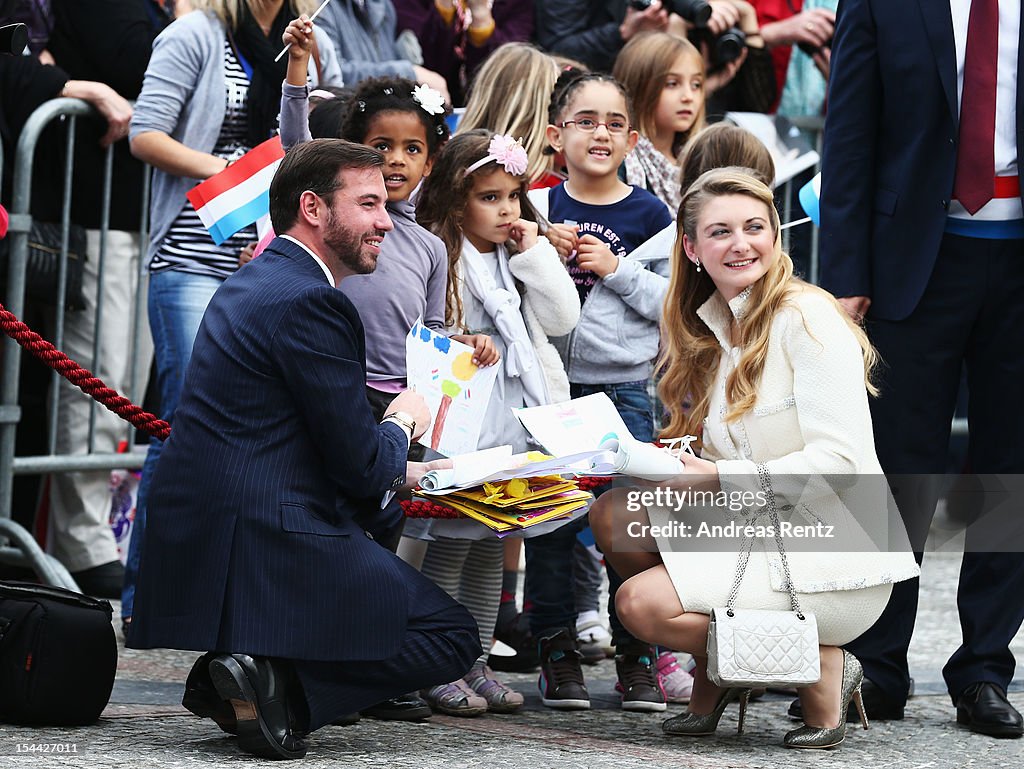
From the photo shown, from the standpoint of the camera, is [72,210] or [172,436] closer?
[172,436]

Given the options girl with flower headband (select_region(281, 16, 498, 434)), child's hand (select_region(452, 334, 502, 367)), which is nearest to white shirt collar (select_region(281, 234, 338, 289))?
girl with flower headband (select_region(281, 16, 498, 434))

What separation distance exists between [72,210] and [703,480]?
9.44 feet

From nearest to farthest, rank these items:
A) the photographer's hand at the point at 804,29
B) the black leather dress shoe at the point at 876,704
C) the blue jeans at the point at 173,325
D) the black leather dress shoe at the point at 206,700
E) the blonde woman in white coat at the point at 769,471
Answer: the black leather dress shoe at the point at 206,700
the blonde woman in white coat at the point at 769,471
the black leather dress shoe at the point at 876,704
the blue jeans at the point at 173,325
the photographer's hand at the point at 804,29

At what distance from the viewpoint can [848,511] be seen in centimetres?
373

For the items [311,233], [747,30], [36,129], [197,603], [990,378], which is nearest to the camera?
[197,603]

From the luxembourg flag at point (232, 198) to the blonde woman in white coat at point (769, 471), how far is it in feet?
4.12

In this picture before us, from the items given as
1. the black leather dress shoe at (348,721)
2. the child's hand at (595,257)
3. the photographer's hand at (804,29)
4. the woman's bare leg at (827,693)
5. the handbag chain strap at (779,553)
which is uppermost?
the photographer's hand at (804,29)

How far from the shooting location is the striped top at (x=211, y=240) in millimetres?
5016

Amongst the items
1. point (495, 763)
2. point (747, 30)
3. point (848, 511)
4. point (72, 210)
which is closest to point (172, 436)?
point (495, 763)

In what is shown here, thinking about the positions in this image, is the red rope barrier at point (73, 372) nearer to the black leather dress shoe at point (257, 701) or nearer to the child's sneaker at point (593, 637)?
the black leather dress shoe at point (257, 701)

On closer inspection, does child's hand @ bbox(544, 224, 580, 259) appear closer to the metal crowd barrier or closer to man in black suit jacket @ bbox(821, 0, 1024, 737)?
man in black suit jacket @ bbox(821, 0, 1024, 737)

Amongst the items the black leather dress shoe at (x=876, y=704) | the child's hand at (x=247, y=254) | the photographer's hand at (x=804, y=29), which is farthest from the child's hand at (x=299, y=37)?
the photographer's hand at (x=804, y=29)

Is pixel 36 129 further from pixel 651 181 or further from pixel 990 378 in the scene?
pixel 990 378

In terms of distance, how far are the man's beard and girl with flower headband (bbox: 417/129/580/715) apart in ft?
2.45
